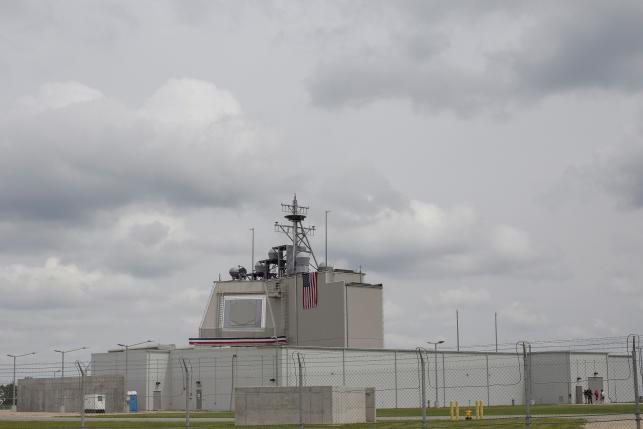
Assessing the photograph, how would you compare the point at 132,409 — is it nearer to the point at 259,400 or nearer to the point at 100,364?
the point at 100,364

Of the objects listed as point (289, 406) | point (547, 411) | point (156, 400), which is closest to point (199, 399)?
point (156, 400)

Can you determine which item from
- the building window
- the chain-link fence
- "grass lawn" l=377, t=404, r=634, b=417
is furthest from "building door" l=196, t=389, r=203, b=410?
"grass lawn" l=377, t=404, r=634, b=417

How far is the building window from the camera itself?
10438 centimetres

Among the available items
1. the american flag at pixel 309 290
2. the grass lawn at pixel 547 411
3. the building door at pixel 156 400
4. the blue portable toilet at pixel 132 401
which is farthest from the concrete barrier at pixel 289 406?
the american flag at pixel 309 290

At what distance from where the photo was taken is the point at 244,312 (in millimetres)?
104875

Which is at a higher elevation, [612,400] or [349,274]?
[349,274]

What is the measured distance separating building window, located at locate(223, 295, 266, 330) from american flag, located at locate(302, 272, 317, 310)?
18.9 ft

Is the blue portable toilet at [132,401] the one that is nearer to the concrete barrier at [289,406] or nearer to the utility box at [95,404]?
the utility box at [95,404]

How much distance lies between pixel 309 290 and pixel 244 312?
8791 mm

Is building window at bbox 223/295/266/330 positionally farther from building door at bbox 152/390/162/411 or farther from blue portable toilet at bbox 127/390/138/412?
blue portable toilet at bbox 127/390/138/412

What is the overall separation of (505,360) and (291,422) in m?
61.4

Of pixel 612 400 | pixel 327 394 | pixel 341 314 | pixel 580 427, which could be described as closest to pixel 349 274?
pixel 341 314

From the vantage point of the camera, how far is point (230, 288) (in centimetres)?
10725

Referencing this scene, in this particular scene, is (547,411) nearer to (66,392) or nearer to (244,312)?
(66,392)
